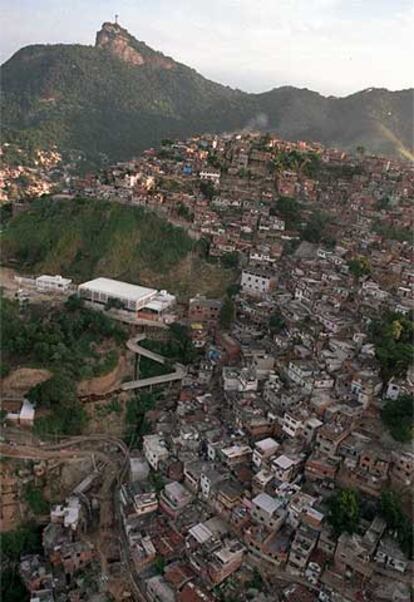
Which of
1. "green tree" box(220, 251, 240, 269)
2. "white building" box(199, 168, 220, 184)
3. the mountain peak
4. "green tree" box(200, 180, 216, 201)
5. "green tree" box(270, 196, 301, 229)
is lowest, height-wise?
"green tree" box(220, 251, 240, 269)

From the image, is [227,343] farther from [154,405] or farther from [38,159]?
[38,159]

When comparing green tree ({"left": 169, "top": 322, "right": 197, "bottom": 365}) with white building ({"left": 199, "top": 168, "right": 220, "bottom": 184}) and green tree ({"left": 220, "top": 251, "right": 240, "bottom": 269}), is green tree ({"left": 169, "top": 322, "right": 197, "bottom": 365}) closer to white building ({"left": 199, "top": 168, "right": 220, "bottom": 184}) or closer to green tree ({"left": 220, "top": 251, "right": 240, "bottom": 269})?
green tree ({"left": 220, "top": 251, "right": 240, "bottom": 269})

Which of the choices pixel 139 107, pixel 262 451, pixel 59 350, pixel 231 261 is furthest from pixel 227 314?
pixel 139 107

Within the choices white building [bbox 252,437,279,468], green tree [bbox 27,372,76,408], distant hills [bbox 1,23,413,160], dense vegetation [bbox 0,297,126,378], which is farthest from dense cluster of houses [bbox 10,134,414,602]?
distant hills [bbox 1,23,413,160]

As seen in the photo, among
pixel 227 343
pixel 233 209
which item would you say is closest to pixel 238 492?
pixel 227 343

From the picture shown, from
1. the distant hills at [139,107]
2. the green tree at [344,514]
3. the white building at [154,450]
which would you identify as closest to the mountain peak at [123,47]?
the distant hills at [139,107]

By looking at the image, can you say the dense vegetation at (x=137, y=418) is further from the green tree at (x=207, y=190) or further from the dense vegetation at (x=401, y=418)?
the green tree at (x=207, y=190)
